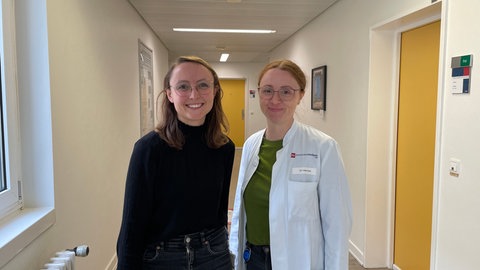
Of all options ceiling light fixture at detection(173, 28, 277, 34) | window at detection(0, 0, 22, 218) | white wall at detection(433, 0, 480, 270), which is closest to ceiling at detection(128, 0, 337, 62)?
ceiling light fixture at detection(173, 28, 277, 34)

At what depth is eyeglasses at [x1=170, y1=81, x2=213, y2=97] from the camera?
51.7 inches

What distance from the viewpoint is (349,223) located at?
4.68 feet

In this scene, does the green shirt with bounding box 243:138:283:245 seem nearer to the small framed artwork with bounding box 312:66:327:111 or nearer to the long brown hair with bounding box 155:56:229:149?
the long brown hair with bounding box 155:56:229:149

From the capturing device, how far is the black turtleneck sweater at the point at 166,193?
4.02 ft

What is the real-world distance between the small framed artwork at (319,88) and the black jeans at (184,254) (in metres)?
3.29

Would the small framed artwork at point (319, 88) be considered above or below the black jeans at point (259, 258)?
above

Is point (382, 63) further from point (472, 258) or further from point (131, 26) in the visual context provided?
point (131, 26)

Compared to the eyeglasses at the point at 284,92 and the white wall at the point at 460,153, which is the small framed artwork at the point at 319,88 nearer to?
the white wall at the point at 460,153

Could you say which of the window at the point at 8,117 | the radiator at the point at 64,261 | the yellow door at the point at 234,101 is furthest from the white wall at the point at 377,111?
the yellow door at the point at 234,101

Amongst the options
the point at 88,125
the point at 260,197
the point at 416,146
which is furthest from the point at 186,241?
the point at 416,146

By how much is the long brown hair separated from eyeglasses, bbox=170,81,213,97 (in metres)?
0.06

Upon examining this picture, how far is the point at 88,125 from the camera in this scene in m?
2.39

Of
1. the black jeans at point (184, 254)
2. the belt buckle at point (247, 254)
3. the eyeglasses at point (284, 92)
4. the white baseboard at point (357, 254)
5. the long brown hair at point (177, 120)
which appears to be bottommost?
the white baseboard at point (357, 254)

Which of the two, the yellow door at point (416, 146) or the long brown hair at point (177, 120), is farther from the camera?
the yellow door at point (416, 146)
